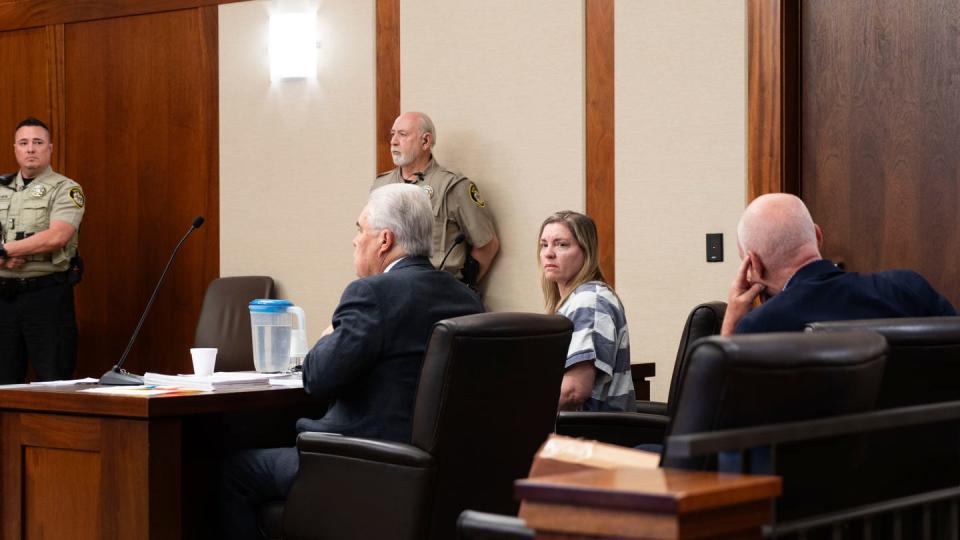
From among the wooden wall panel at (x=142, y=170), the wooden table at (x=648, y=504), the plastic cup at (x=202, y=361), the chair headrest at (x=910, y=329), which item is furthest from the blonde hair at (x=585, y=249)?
the wooden wall panel at (x=142, y=170)

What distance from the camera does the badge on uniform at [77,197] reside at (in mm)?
5824

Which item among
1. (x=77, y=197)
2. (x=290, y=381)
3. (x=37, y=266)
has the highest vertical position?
(x=77, y=197)

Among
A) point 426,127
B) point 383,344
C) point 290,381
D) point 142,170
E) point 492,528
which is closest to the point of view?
point 492,528

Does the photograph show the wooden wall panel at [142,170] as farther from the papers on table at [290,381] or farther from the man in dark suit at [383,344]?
the man in dark suit at [383,344]

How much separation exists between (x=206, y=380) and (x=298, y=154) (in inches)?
109

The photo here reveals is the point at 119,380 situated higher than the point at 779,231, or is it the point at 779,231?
the point at 779,231

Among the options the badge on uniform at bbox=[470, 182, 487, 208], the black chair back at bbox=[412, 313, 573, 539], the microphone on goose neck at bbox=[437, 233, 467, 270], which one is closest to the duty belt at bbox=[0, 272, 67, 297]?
the microphone on goose neck at bbox=[437, 233, 467, 270]

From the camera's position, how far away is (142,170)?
20.5 ft

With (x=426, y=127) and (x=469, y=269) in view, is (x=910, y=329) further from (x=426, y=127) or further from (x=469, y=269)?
(x=426, y=127)

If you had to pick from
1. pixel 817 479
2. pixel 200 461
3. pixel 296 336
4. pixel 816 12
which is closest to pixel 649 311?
pixel 816 12

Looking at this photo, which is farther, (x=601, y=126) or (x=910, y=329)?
(x=601, y=126)

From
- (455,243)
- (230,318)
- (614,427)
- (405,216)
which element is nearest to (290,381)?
(405,216)

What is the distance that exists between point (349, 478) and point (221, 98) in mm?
3867

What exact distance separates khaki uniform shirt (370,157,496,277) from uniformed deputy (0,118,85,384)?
1816 millimetres
